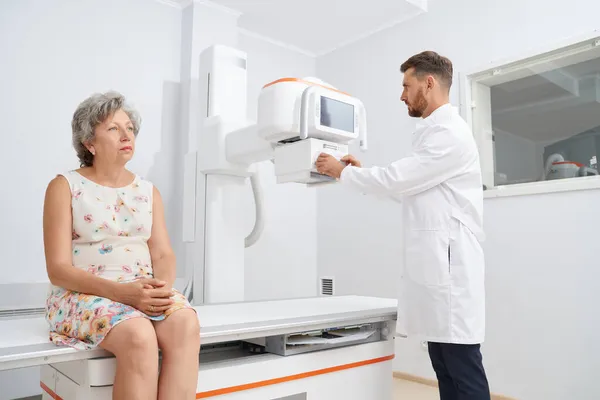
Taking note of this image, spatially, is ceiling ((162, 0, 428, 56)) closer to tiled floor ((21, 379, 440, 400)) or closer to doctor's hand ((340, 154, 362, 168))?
doctor's hand ((340, 154, 362, 168))

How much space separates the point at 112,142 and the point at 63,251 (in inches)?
13.6

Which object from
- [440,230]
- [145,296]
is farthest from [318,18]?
[145,296]

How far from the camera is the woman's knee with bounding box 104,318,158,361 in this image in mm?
1090

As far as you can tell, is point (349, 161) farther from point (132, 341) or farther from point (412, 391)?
point (412, 391)

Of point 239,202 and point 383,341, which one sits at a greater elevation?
point 239,202

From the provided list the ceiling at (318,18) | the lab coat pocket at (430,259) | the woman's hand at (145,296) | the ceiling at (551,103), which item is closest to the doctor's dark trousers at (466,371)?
the lab coat pocket at (430,259)

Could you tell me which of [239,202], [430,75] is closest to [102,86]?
[239,202]

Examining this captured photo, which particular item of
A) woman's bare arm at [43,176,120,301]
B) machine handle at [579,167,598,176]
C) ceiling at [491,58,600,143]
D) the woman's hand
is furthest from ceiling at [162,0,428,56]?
the woman's hand

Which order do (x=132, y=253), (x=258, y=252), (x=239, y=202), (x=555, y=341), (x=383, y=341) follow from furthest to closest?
(x=258, y=252)
(x=555, y=341)
(x=239, y=202)
(x=383, y=341)
(x=132, y=253)

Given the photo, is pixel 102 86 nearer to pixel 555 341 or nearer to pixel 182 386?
pixel 182 386

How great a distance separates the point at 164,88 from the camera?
9.87 feet

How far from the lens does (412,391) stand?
276cm

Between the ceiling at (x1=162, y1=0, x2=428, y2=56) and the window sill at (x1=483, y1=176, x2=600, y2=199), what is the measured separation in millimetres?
1275

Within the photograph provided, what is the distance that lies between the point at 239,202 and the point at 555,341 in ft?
5.48
